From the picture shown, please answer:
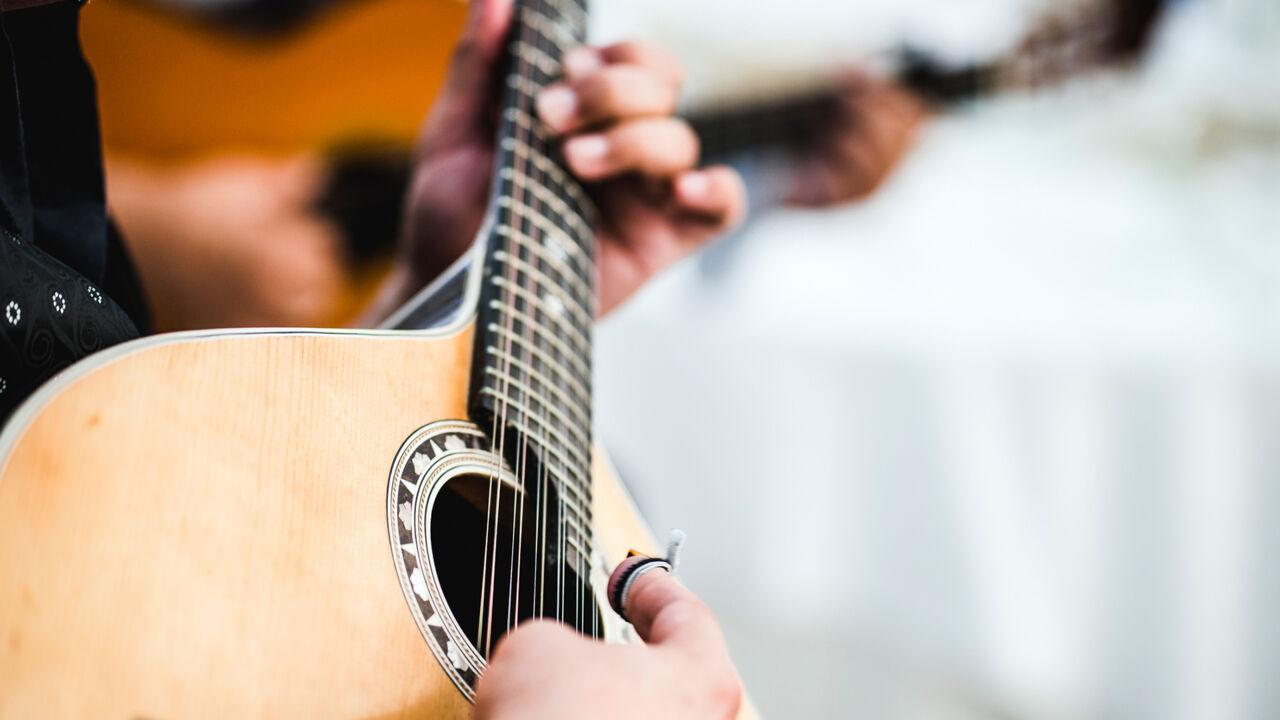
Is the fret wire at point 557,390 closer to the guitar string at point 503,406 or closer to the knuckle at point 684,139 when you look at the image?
the guitar string at point 503,406

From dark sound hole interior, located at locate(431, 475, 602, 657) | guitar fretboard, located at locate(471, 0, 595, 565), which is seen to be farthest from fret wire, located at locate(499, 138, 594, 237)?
dark sound hole interior, located at locate(431, 475, 602, 657)

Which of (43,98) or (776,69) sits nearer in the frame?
(43,98)

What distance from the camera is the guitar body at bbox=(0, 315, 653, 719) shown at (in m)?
0.21

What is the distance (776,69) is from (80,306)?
3.95ft

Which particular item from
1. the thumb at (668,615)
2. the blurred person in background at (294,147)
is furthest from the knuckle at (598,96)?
the blurred person in background at (294,147)

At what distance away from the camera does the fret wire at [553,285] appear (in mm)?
441

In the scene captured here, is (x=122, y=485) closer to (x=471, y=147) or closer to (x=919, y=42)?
(x=471, y=147)

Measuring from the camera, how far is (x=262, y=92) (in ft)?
3.42

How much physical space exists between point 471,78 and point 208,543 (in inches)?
17.9

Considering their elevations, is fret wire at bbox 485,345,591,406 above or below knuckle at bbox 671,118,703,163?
below

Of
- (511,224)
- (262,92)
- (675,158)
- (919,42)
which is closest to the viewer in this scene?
(511,224)

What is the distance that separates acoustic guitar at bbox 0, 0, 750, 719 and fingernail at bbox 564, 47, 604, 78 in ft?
0.69

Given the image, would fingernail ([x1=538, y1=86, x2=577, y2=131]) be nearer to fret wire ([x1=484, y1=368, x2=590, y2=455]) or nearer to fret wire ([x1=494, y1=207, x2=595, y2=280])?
fret wire ([x1=494, y1=207, x2=595, y2=280])

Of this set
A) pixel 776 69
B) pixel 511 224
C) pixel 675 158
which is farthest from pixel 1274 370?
pixel 511 224
